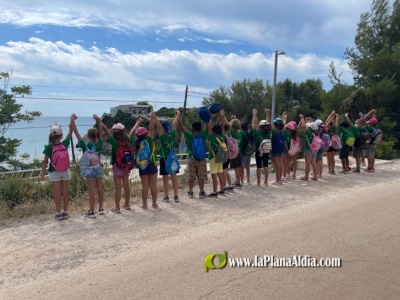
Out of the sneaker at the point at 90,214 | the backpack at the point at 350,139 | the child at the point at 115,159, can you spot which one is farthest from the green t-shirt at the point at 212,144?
the backpack at the point at 350,139

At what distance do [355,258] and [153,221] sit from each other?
132 inches

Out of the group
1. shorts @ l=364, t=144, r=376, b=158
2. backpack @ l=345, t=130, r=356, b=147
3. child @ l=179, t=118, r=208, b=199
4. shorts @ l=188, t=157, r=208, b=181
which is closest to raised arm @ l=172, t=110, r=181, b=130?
child @ l=179, t=118, r=208, b=199

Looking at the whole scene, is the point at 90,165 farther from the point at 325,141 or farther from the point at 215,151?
the point at 325,141

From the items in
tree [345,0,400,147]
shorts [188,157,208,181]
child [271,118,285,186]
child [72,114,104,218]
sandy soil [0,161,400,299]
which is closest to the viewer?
sandy soil [0,161,400,299]

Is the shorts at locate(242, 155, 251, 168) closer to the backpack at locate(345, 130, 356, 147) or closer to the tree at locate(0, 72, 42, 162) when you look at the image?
the backpack at locate(345, 130, 356, 147)

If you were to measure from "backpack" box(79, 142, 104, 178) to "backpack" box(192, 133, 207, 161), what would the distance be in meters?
2.14

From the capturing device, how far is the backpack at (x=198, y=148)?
8.99 metres

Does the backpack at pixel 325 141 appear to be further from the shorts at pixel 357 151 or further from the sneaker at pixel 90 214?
the sneaker at pixel 90 214

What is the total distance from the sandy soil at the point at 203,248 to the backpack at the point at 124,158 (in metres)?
0.87

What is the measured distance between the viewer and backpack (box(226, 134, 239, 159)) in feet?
32.1

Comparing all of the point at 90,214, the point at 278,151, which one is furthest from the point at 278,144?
the point at 90,214

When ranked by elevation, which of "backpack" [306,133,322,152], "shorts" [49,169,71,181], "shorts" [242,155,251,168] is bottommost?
A: "shorts" [49,169,71,181]

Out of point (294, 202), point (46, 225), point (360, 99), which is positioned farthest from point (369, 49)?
point (46, 225)

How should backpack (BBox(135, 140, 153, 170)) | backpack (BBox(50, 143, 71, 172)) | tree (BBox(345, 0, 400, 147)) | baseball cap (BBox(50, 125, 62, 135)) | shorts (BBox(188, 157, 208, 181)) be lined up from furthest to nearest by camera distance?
tree (BBox(345, 0, 400, 147)) < shorts (BBox(188, 157, 208, 181)) < backpack (BBox(135, 140, 153, 170)) < baseball cap (BBox(50, 125, 62, 135)) < backpack (BBox(50, 143, 71, 172))
